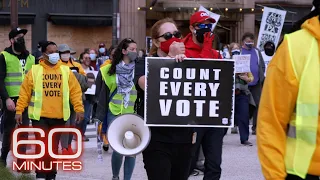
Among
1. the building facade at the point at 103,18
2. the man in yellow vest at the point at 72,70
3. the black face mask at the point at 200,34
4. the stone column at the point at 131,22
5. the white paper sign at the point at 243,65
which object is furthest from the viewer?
the stone column at the point at 131,22

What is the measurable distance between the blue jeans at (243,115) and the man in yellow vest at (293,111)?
924 cm

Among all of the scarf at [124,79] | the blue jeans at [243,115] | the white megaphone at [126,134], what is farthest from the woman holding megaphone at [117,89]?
the blue jeans at [243,115]

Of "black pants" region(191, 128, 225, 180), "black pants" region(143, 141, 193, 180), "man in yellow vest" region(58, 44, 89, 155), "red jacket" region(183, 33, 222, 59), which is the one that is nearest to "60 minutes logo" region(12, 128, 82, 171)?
"man in yellow vest" region(58, 44, 89, 155)

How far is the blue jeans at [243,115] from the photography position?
13031 mm

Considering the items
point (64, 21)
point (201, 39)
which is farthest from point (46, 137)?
point (64, 21)

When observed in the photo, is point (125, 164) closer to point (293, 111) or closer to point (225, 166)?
point (225, 166)

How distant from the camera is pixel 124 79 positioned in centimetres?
938

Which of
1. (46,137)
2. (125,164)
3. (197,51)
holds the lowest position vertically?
(125,164)

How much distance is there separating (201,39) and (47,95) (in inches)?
120

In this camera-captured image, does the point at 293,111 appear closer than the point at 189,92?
Yes

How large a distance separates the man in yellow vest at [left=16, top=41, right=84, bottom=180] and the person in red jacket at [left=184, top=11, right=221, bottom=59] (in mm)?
2841

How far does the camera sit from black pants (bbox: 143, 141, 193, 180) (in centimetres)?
564

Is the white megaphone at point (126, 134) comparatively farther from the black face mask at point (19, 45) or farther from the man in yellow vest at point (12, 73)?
the black face mask at point (19, 45)

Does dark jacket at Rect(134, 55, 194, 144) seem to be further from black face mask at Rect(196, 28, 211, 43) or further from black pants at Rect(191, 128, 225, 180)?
black pants at Rect(191, 128, 225, 180)
